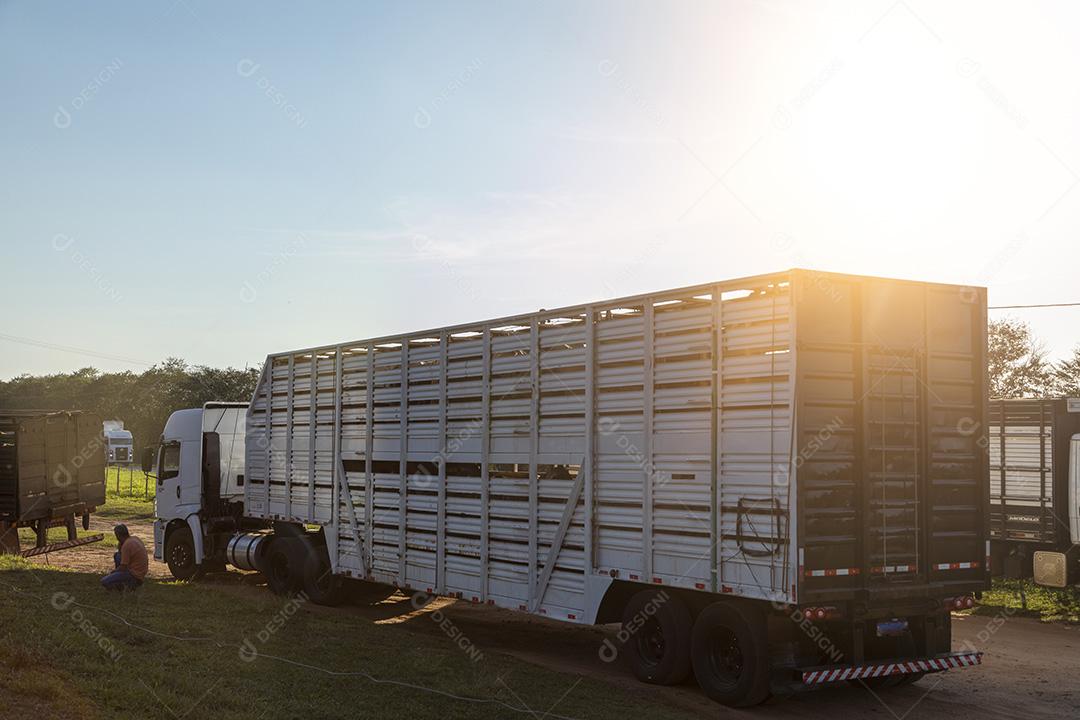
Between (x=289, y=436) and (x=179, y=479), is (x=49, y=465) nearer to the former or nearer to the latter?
(x=179, y=479)

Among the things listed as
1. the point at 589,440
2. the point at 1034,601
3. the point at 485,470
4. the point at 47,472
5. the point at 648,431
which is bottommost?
the point at 1034,601

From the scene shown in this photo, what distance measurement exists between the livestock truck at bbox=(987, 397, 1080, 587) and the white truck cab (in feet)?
46.9

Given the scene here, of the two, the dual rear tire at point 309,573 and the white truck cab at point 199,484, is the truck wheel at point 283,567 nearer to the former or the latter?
the dual rear tire at point 309,573

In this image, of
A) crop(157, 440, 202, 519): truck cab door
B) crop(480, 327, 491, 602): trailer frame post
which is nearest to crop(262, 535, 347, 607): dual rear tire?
crop(157, 440, 202, 519): truck cab door

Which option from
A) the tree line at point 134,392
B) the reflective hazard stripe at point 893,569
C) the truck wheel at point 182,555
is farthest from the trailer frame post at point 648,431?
the tree line at point 134,392

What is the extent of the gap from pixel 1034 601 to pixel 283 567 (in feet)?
45.3

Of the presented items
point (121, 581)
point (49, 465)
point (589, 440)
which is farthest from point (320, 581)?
point (49, 465)

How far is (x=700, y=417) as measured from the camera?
34.4 ft

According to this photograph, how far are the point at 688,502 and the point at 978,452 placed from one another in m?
3.43

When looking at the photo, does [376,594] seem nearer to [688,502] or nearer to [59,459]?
[688,502]

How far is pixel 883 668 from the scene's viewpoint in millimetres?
10289

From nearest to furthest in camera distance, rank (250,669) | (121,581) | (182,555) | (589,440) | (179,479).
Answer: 1. (250,669)
2. (589,440)
3. (121,581)
4. (179,479)
5. (182,555)

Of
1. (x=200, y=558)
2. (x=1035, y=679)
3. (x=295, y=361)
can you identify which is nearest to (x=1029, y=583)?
(x=1035, y=679)

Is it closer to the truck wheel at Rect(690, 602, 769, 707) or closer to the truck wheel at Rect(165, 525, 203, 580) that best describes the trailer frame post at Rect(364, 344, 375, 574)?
the truck wheel at Rect(165, 525, 203, 580)
